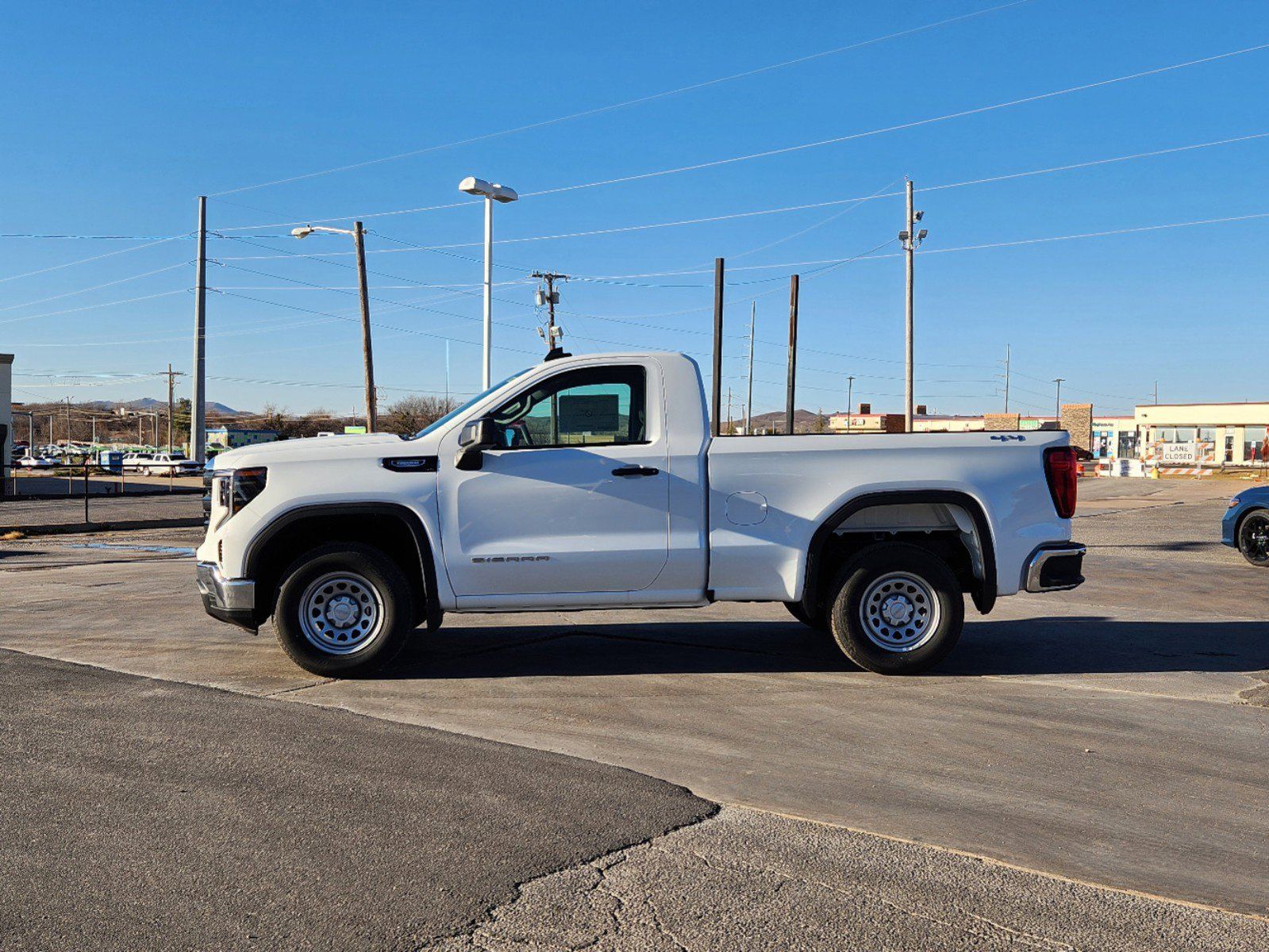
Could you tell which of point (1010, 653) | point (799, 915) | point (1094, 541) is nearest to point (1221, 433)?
point (1094, 541)

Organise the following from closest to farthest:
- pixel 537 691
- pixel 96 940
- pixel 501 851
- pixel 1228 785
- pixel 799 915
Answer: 1. pixel 96 940
2. pixel 799 915
3. pixel 501 851
4. pixel 1228 785
5. pixel 537 691

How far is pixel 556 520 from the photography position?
7.65m

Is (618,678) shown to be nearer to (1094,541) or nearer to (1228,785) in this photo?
(1228,785)

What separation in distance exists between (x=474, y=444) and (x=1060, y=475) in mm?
4035

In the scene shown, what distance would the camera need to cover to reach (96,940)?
3541 millimetres

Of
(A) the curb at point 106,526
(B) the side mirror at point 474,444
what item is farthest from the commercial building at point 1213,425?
(B) the side mirror at point 474,444

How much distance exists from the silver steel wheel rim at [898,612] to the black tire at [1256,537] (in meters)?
10.2

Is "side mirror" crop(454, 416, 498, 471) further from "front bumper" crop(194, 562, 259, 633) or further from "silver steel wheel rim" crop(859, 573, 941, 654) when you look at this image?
"silver steel wheel rim" crop(859, 573, 941, 654)

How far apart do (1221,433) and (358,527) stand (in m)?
77.4

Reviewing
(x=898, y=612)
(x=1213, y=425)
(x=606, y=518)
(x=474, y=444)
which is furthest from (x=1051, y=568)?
(x=1213, y=425)

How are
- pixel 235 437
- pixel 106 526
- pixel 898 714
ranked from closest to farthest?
pixel 898 714
pixel 106 526
pixel 235 437

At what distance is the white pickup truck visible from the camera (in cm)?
762

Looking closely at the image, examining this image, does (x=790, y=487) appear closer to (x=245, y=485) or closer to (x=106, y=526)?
(x=245, y=485)

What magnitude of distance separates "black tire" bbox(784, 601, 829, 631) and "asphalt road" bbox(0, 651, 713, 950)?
3.67 m
